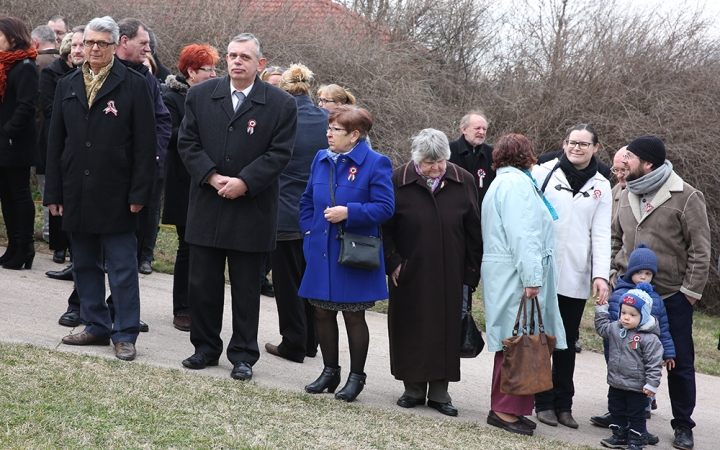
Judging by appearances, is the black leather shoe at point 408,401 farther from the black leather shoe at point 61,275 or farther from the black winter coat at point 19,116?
the black winter coat at point 19,116

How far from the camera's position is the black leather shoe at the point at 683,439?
18.8 ft

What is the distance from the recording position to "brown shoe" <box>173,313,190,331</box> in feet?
22.4

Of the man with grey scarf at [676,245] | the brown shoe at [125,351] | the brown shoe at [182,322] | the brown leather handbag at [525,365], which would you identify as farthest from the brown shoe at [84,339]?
the man with grey scarf at [676,245]

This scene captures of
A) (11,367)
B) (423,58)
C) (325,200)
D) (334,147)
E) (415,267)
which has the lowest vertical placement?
(11,367)

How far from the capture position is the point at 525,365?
5.38 meters

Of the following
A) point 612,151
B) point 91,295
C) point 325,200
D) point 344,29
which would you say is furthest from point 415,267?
point 344,29

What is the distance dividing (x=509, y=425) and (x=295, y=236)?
7.06ft

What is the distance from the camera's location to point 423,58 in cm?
1545

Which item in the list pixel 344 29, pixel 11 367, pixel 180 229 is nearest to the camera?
pixel 11 367

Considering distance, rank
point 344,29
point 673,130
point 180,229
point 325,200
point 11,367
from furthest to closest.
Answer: point 344,29 < point 673,130 < point 180,229 < point 325,200 < point 11,367

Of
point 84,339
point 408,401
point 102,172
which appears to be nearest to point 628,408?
point 408,401

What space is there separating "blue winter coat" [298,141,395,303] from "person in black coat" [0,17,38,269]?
358cm

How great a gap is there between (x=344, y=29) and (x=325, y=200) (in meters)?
10.0

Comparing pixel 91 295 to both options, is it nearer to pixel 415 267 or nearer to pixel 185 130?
pixel 185 130
